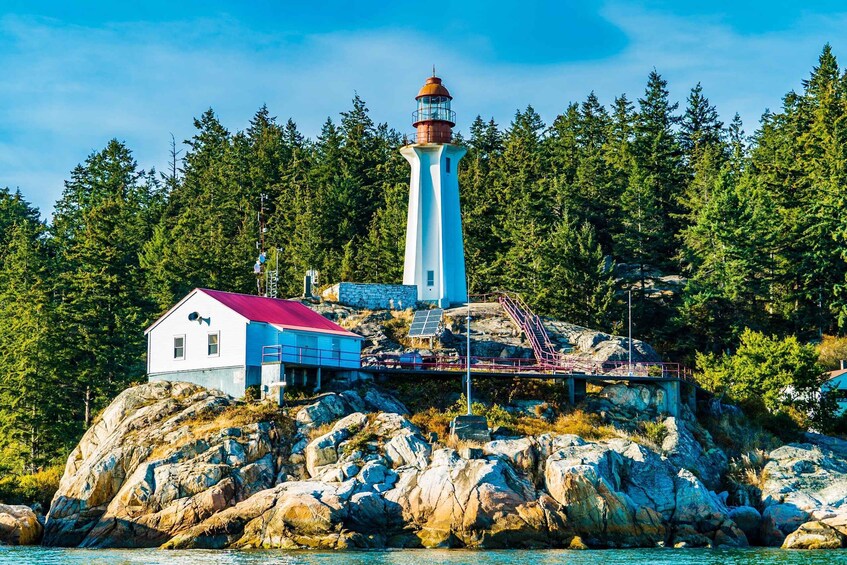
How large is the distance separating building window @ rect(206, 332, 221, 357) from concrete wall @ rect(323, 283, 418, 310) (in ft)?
38.3

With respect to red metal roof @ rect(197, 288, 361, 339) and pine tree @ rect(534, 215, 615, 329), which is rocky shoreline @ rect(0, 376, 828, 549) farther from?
pine tree @ rect(534, 215, 615, 329)

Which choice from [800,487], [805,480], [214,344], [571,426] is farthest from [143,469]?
[805,480]

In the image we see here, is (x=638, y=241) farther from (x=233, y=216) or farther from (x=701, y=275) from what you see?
(x=233, y=216)

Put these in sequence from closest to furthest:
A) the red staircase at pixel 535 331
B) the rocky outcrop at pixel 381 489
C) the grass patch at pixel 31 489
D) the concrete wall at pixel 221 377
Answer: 1. the rocky outcrop at pixel 381 489
2. the concrete wall at pixel 221 377
3. the grass patch at pixel 31 489
4. the red staircase at pixel 535 331

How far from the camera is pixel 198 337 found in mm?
48625

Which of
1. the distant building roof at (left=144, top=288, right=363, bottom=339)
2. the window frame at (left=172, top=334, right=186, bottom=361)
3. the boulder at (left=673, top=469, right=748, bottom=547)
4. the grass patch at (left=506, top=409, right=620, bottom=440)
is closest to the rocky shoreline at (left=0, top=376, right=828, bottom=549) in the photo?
the boulder at (left=673, top=469, right=748, bottom=547)

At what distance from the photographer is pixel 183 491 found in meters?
40.4

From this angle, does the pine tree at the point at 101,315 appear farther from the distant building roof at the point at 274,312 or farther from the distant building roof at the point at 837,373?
the distant building roof at the point at 837,373

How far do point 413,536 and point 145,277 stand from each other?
36262 mm

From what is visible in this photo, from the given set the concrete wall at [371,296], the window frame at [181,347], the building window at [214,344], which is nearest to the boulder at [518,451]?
the building window at [214,344]

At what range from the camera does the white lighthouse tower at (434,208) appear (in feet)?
200

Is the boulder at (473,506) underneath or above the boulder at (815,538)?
above

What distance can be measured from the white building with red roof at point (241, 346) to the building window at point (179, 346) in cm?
4

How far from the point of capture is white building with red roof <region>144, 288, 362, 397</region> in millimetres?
47094
